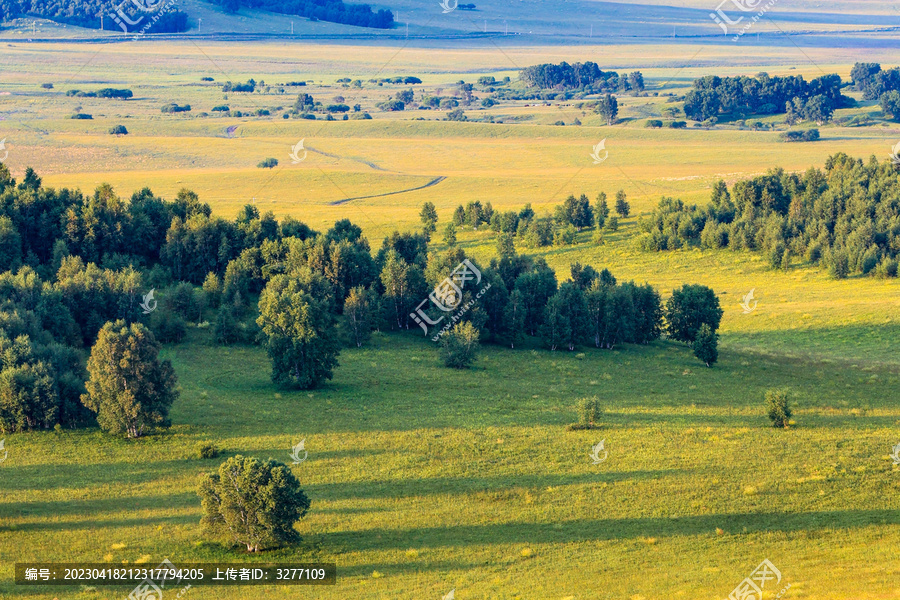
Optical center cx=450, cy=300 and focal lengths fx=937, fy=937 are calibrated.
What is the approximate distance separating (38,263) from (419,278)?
37126 mm

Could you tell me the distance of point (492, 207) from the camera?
13488cm

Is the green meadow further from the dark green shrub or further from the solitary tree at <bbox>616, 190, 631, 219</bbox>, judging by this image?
the solitary tree at <bbox>616, 190, 631, 219</bbox>

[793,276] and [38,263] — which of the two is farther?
[793,276]

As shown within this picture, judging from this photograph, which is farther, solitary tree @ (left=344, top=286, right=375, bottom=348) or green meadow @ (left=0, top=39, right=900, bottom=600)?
solitary tree @ (left=344, top=286, right=375, bottom=348)

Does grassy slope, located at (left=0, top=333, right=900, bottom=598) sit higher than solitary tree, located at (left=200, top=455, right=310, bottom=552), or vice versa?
solitary tree, located at (left=200, top=455, right=310, bottom=552)

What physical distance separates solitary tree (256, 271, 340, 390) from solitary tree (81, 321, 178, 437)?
12069 mm

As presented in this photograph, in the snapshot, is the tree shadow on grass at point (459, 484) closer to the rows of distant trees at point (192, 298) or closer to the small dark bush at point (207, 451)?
the small dark bush at point (207, 451)

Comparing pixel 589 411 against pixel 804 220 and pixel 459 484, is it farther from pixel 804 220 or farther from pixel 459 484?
pixel 804 220

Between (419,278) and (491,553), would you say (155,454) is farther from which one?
(419,278)

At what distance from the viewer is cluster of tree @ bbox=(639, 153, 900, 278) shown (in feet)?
360

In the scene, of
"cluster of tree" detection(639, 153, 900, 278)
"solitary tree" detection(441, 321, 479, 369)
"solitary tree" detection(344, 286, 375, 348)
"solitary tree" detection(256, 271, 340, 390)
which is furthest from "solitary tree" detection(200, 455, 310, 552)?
"cluster of tree" detection(639, 153, 900, 278)

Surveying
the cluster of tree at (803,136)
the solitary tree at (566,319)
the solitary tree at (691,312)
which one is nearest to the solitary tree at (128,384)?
the solitary tree at (566,319)

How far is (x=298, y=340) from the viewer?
66688 millimetres

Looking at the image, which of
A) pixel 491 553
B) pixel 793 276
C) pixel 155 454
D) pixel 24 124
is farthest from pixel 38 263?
pixel 24 124
